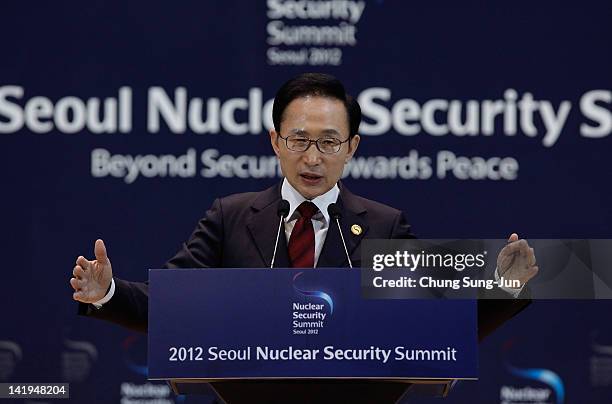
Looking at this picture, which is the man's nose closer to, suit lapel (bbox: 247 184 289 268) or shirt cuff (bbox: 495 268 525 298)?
suit lapel (bbox: 247 184 289 268)

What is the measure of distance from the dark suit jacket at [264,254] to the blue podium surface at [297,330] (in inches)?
4.4

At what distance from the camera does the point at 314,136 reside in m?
3.00

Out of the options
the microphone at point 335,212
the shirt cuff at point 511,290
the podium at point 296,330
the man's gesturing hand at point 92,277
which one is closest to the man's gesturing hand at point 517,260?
the shirt cuff at point 511,290

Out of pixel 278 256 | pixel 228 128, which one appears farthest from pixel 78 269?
pixel 228 128

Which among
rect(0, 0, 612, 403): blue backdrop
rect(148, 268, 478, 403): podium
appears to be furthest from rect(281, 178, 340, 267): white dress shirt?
rect(0, 0, 612, 403): blue backdrop

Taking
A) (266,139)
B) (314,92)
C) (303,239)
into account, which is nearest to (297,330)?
(303,239)

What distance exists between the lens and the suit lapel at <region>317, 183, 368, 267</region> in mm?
3014

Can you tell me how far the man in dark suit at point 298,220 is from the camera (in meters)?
2.85

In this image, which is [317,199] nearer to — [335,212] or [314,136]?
[335,212]

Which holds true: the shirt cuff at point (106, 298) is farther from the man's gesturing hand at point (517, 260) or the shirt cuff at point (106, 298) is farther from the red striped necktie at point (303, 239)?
the man's gesturing hand at point (517, 260)

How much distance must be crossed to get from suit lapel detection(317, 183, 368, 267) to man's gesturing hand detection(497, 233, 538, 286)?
0.50m

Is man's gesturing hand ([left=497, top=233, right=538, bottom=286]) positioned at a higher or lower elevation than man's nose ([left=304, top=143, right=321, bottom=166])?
lower

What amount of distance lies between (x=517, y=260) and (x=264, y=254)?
0.76 metres

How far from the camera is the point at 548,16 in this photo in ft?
18.0
